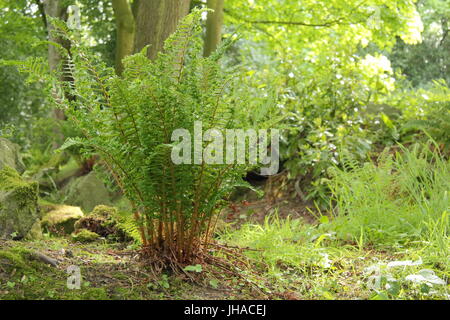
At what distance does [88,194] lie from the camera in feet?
20.9

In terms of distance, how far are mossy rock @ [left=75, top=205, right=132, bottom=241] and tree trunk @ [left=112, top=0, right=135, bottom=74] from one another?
2.54 m

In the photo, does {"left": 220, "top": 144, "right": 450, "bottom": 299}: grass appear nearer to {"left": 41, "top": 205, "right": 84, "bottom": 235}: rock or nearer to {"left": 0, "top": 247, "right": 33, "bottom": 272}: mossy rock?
{"left": 0, "top": 247, "right": 33, "bottom": 272}: mossy rock

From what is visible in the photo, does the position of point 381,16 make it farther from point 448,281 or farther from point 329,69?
point 448,281

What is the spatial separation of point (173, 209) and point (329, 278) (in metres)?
1.02

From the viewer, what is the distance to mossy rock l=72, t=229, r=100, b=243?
12.4ft

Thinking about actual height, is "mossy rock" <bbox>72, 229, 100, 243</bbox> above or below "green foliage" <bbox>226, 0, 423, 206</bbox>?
below

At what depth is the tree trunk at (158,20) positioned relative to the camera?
4.99m

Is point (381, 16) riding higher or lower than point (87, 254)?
higher

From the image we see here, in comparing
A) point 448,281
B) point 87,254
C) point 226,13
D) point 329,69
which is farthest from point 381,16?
point 87,254

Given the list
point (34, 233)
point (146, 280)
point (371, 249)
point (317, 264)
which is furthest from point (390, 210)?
point (34, 233)

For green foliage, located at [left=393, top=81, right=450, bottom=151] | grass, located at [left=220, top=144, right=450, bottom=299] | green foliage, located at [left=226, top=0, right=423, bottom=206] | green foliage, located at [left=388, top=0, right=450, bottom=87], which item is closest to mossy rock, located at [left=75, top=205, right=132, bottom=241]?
grass, located at [left=220, top=144, right=450, bottom=299]

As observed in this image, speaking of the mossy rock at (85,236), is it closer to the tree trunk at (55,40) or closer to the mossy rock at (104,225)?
the mossy rock at (104,225)
